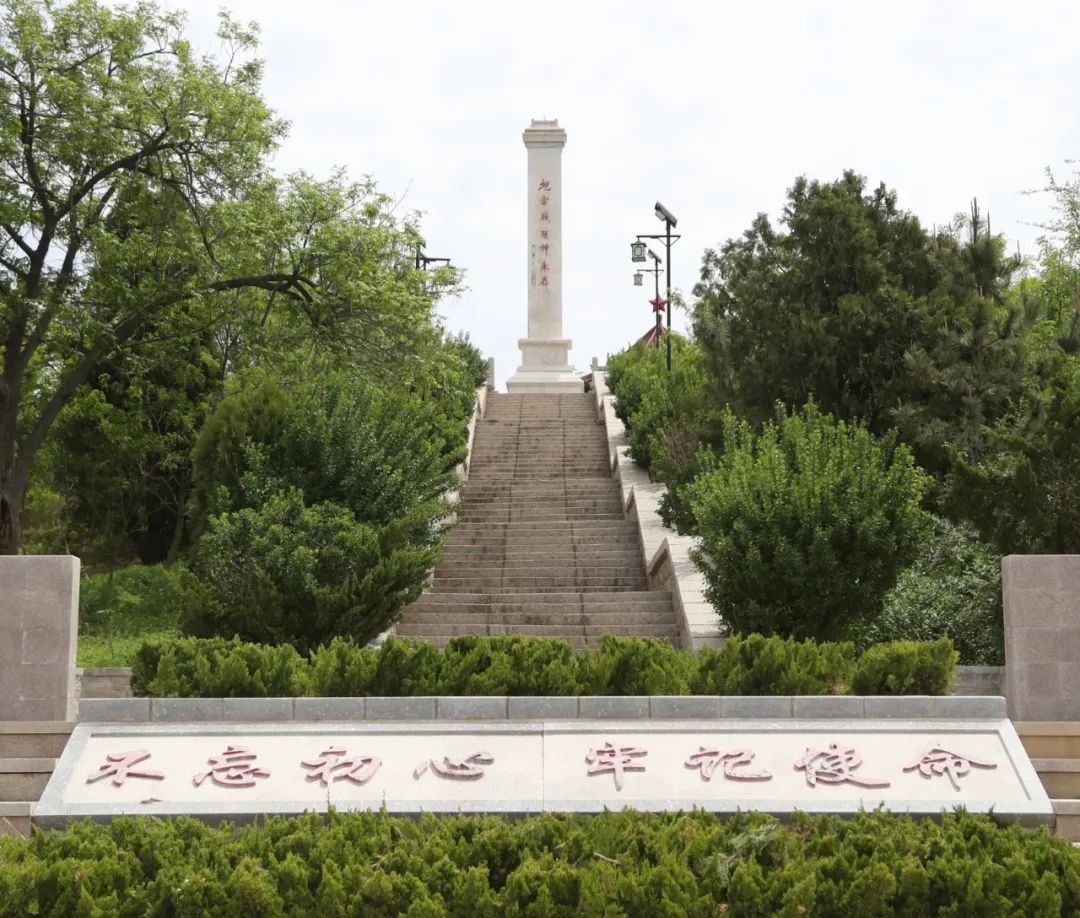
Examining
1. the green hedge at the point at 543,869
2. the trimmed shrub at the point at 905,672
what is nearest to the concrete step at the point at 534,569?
the trimmed shrub at the point at 905,672

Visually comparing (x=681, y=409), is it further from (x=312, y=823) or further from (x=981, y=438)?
(x=312, y=823)

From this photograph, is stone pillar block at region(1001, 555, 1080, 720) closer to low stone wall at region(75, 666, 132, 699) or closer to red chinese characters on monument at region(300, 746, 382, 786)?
red chinese characters on monument at region(300, 746, 382, 786)

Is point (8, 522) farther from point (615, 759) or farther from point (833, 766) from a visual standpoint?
point (833, 766)

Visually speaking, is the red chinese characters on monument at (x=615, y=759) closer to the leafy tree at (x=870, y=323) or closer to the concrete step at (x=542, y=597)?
the concrete step at (x=542, y=597)

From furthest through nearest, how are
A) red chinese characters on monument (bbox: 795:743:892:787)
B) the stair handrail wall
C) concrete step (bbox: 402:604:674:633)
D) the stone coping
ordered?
concrete step (bbox: 402:604:674:633) < the stair handrail wall < the stone coping < red chinese characters on monument (bbox: 795:743:892:787)

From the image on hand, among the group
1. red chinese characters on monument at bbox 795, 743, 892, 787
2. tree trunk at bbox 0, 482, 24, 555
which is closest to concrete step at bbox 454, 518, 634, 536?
tree trunk at bbox 0, 482, 24, 555

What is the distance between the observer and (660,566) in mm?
16781

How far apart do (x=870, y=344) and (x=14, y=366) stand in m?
10.5

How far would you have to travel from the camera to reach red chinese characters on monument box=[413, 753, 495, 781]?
8.48m

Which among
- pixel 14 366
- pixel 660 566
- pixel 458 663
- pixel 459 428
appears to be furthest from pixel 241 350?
pixel 458 663

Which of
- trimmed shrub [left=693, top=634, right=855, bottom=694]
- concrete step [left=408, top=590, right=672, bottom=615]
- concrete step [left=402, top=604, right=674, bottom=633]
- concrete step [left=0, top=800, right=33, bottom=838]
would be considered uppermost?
trimmed shrub [left=693, top=634, right=855, bottom=694]

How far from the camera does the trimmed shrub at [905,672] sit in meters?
9.61

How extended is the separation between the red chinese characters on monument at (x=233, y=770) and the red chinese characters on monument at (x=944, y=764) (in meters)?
3.78

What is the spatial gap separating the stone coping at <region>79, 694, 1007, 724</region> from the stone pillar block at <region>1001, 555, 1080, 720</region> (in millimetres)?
790
